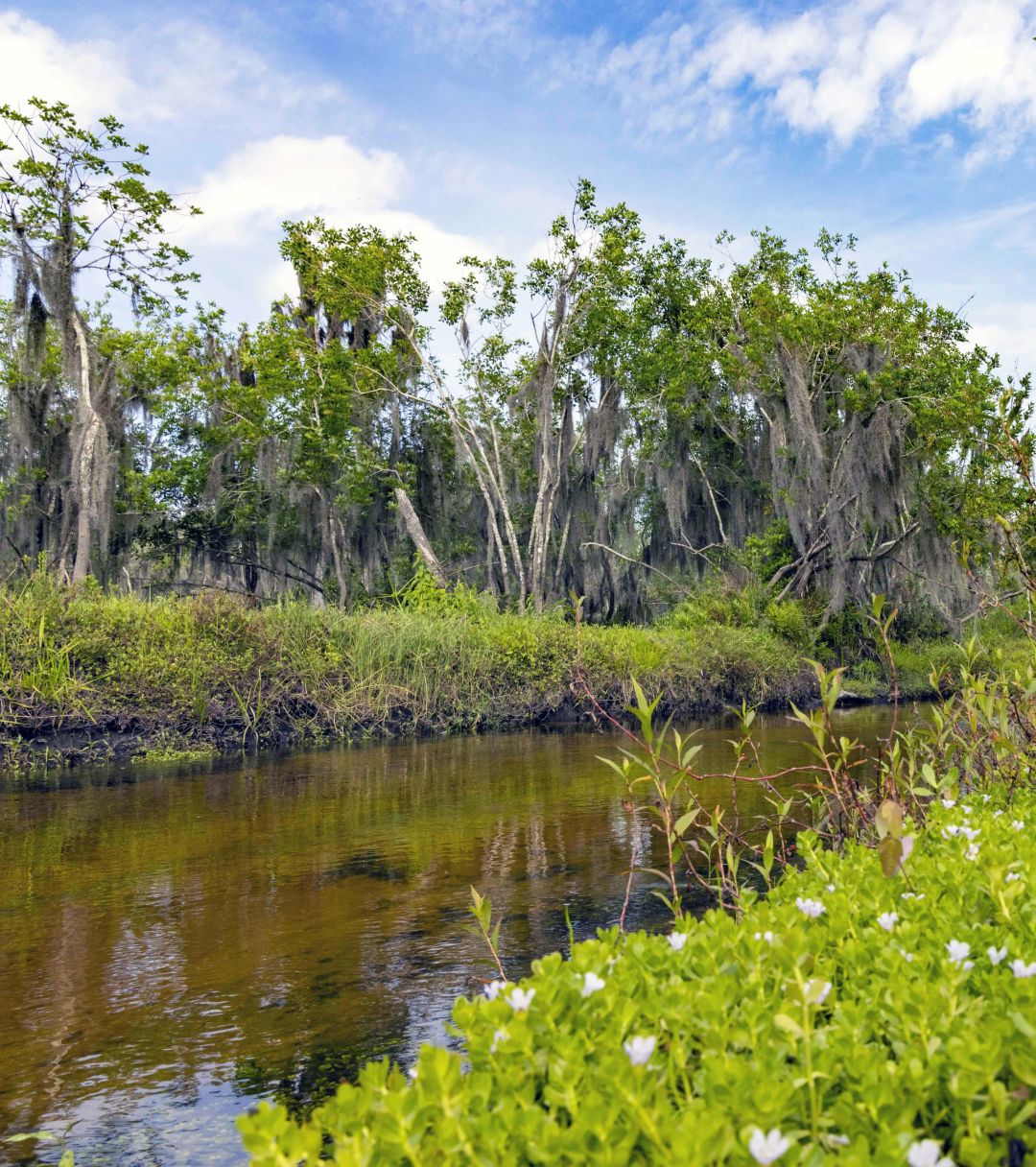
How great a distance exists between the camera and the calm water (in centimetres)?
314

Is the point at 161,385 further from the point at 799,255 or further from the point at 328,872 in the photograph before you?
the point at 328,872

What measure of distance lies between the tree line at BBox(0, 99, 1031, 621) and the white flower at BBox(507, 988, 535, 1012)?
61.0ft

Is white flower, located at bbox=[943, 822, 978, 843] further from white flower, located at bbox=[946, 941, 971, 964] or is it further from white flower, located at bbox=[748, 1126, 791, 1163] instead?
white flower, located at bbox=[748, 1126, 791, 1163]

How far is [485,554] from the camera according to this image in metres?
29.2

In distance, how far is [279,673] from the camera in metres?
13.2

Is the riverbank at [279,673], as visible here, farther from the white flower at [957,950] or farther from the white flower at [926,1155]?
the white flower at [926,1155]

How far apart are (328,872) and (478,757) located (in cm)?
562

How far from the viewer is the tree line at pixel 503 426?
20.4 metres

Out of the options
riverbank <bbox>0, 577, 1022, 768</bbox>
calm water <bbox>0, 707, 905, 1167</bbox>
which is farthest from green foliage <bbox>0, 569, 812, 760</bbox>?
calm water <bbox>0, 707, 905, 1167</bbox>

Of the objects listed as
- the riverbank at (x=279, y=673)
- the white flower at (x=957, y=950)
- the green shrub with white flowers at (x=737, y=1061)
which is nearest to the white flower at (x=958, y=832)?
the green shrub with white flowers at (x=737, y=1061)

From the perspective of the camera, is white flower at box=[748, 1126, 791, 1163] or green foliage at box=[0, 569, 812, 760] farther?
green foliage at box=[0, 569, 812, 760]

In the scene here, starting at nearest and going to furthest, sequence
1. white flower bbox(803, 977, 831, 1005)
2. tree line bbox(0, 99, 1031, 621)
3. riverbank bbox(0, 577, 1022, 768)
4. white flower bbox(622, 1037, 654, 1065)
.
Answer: white flower bbox(622, 1037, 654, 1065)
white flower bbox(803, 977, 831, 1005)
riverbank bbox(0, 577, 1022, 768)
tree line bbox(0, 99, 1031, 621)

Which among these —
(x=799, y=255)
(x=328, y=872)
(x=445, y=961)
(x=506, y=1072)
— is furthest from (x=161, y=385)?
(x=506, y=1072)

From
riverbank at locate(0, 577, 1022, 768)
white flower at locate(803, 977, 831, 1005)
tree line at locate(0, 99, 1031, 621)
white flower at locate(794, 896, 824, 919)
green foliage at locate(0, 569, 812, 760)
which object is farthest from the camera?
tree line at locate(0, 99, 1031, 621)
